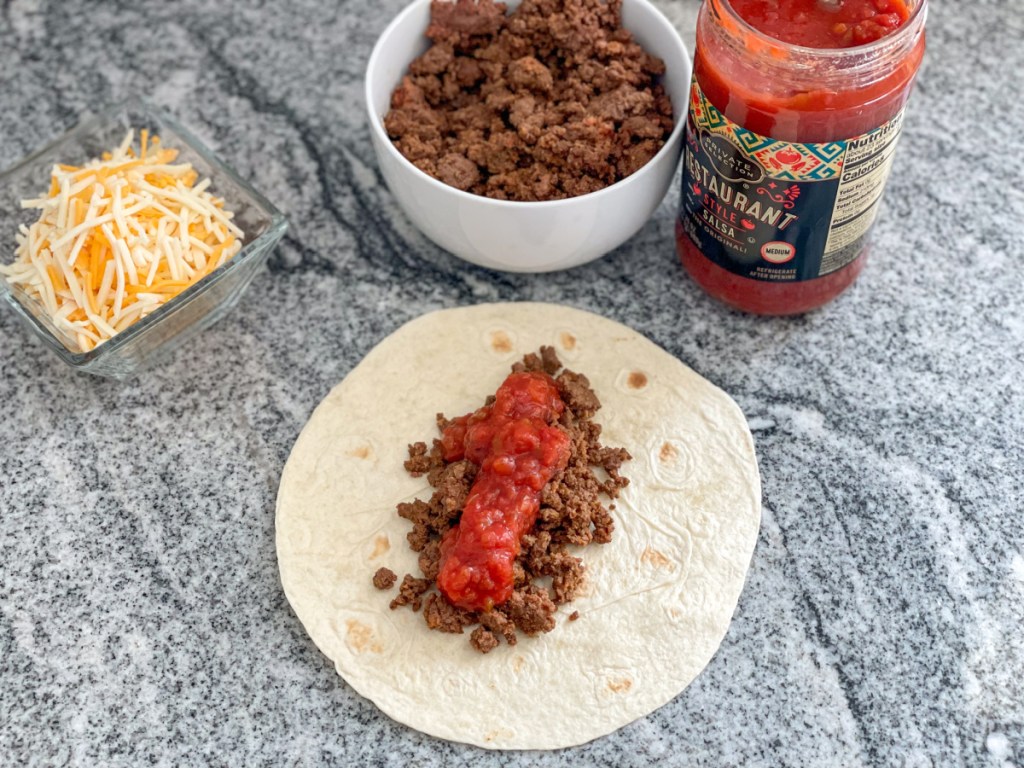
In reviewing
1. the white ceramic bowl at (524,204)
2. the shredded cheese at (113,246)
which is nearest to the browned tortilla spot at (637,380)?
the white ceramic bowl at (524,204)

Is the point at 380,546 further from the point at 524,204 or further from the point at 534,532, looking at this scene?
the point at 524,204

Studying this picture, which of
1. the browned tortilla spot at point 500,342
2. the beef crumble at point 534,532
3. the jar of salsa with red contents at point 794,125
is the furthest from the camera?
the browned tortilla spot at point 500,342

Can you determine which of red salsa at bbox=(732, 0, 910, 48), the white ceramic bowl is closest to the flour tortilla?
the white ceramic bowl

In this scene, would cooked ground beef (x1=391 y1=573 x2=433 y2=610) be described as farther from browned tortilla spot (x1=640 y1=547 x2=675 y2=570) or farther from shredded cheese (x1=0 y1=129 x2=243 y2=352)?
shredded cheese (x1=0 y1=129 x2=243 y2=352)

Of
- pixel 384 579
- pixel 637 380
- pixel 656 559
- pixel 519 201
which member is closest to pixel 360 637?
pixel 384 579

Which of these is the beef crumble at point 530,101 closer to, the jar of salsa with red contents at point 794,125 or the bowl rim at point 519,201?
the bowl rim at point 519,201
